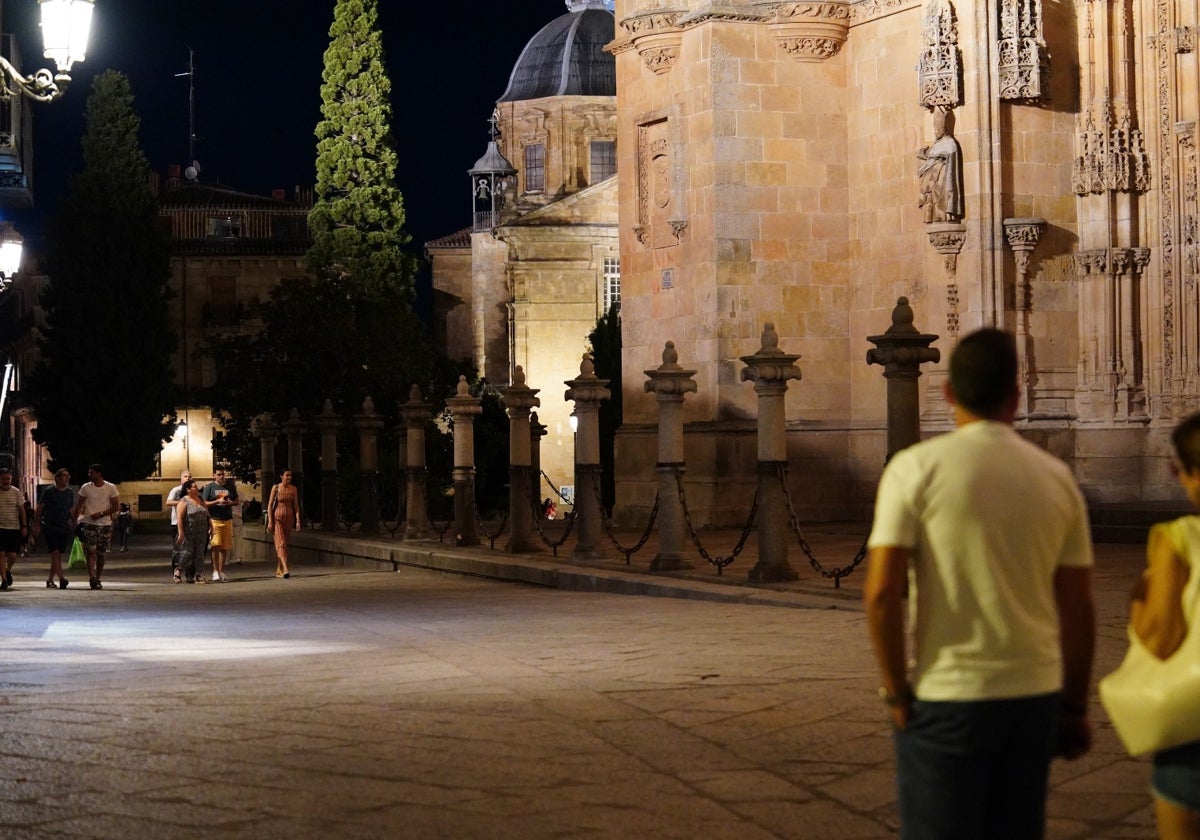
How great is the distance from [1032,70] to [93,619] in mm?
11317

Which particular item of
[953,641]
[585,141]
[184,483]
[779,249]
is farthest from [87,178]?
[953,641]

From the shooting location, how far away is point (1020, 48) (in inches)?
827

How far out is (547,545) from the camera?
892 inches

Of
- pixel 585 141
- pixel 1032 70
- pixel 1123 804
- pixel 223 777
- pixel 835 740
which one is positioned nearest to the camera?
pixel 1123 804

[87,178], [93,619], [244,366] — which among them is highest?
[87,178]

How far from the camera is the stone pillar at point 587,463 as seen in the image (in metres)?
20.0

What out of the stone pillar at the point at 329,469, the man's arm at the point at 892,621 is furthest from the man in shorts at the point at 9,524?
the man's arm at the point at 892,621

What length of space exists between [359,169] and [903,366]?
141ft

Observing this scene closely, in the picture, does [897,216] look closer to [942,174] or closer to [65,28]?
[942,174]

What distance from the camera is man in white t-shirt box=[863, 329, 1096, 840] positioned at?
13.8 ft

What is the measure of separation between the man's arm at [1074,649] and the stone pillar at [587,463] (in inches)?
612

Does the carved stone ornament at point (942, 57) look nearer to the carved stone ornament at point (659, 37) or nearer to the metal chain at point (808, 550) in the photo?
the carved stone ornament at point (659, 37)

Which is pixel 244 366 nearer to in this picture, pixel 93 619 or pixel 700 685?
pixel 93 619

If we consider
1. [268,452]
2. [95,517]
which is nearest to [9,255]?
[95,517]
